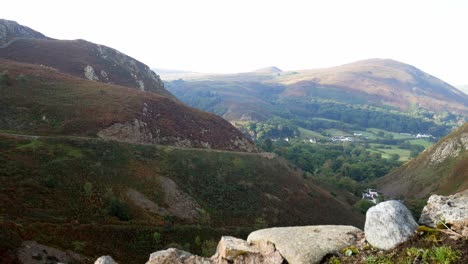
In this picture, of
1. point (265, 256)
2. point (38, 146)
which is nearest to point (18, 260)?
point (265, 256)

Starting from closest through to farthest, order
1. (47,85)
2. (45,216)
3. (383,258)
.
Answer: (383,258) < (45,216) < (47,85)

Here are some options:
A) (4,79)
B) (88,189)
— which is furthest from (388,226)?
(4,79)

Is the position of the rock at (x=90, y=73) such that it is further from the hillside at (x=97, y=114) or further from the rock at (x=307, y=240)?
the rock at (x=307, y=240)

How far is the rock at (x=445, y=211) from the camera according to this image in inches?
538

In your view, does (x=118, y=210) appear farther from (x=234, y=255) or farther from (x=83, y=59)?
(x=83, y=59)

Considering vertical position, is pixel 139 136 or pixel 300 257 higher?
pixel 300 257

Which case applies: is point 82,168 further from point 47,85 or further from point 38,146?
point 47,85

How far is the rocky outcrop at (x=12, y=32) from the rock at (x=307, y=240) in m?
142

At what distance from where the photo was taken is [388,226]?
1381cm

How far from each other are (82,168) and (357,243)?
45.0 meters

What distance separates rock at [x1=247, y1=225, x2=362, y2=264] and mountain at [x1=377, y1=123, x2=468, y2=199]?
319 feet

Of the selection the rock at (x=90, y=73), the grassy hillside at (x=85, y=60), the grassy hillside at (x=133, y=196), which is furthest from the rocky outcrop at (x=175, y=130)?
the grassy hillside at (x=85, y=60)

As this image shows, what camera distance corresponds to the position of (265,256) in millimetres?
14930

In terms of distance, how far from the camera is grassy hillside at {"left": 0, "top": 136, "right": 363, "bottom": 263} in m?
35.7
